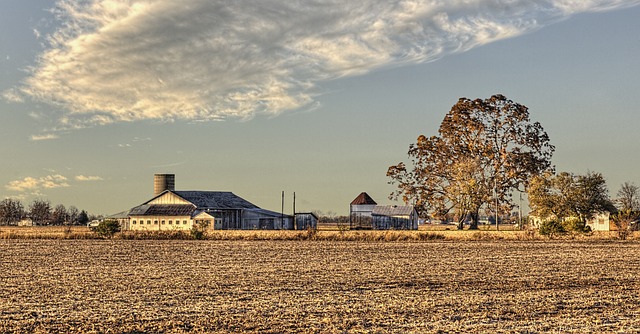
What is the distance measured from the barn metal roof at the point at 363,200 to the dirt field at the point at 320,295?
3096 inches

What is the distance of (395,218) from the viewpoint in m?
106

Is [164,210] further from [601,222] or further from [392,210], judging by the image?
[601,222]

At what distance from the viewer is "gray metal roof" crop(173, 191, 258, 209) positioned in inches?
3907

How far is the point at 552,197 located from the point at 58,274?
58.8 m

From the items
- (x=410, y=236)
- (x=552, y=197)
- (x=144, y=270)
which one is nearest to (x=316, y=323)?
(x=144, y=270)

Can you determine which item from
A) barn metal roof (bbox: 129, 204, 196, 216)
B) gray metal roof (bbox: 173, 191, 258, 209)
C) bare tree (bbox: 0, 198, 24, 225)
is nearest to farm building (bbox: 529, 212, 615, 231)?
gray metal roof (bbox: 173, 191, 258, 209)

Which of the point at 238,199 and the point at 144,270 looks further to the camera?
the point at 238,199

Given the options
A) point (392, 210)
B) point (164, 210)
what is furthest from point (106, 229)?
point (392, 210)

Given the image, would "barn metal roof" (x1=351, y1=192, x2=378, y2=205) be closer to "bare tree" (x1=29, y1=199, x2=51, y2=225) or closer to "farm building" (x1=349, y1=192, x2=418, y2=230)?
"farm building" (x1=349, y1=192, x2=418, y2=230)

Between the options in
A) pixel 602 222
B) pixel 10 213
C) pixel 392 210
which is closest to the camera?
pixel 602 222

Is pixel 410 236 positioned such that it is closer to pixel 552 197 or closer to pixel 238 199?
pixel 552 197

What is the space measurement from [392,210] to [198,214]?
3019 centimetres

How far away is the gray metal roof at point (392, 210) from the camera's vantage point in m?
107

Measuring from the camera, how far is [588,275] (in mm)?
26391
